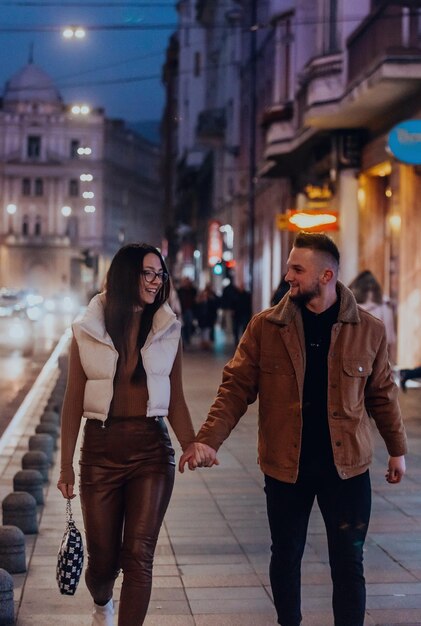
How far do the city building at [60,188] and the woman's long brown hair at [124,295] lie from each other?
108 metres

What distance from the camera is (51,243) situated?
418 feet

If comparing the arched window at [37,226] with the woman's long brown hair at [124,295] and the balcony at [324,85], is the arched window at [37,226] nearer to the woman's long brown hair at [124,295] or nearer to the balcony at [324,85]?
the balcony at [324,85]

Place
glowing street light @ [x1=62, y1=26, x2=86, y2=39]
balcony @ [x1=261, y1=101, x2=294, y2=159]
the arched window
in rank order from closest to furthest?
glowing street light @ [x1=62, y1=26, x2=86, y2=39]
balcony @ [x1=261, y1=101, x2=294, y2=159]
the arched window

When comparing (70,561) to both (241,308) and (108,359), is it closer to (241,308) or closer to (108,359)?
(108,359)

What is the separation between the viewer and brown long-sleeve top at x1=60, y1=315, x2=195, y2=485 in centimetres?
552

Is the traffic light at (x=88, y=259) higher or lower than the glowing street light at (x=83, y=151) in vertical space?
lower

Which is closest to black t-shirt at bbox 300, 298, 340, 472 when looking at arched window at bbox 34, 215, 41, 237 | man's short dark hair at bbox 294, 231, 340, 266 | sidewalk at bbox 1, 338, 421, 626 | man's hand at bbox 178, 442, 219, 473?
man's short dark hair at bbox 294, 231, 340, 266

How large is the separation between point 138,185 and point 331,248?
131 m

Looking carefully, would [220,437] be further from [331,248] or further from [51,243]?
[51,243]

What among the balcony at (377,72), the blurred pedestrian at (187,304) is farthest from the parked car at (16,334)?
the balcony at (377,72)

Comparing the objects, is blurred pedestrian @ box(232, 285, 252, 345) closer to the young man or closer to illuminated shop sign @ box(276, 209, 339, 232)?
illuminated shop sign @ box(276, 209, 339, 232)

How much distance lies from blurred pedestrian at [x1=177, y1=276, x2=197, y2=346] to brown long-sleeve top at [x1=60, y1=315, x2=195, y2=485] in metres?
28.8

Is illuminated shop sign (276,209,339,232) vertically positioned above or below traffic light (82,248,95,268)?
above

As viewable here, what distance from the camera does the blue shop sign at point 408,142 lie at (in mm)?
16484
